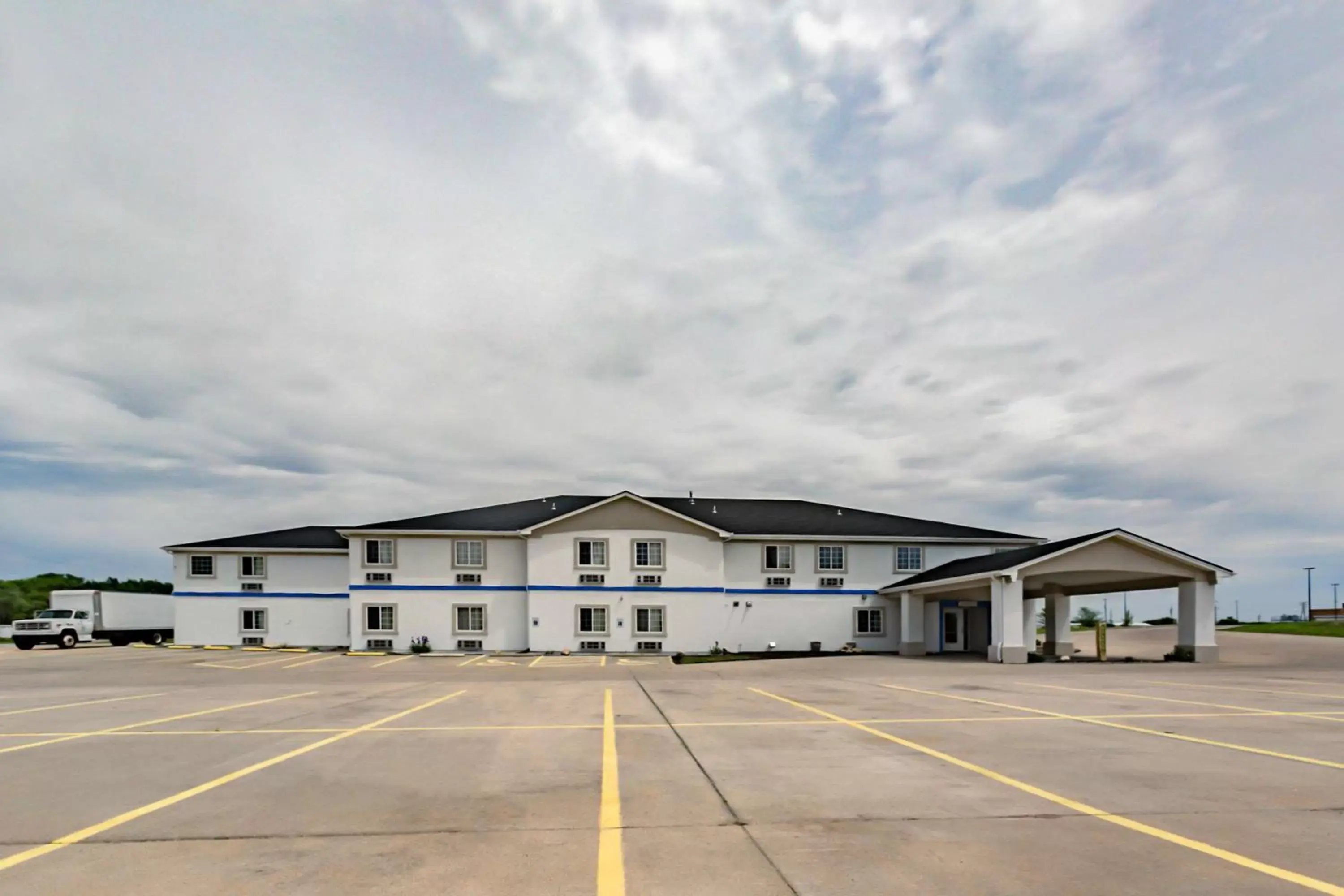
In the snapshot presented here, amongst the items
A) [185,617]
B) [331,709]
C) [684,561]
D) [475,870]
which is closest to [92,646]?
[185,617]

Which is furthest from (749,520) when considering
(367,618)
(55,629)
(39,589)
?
(39,589)

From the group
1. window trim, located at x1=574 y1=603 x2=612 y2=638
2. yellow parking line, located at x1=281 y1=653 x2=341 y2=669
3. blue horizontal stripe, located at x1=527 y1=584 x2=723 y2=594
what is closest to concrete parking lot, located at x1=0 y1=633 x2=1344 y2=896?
yellow parking line, located at x1=281 y1=653 x2=341 y2=669

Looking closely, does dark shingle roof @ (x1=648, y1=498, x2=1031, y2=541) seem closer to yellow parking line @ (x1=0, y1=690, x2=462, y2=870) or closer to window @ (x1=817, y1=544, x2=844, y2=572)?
window @ (x1=817, y1=544, x2=844, y2=572)

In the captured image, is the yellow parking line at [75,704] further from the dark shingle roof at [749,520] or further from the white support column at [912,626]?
the white support column at [912,626]

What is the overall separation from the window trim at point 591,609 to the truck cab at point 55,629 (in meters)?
27.5

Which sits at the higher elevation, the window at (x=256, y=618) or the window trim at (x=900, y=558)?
the window trim at (x=900, y=558)

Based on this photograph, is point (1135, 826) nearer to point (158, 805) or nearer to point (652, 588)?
point (158, 805)

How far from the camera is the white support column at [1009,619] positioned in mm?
27984

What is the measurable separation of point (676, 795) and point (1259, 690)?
18.0 meters

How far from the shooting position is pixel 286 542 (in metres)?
41.8

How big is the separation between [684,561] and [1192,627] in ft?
69.6

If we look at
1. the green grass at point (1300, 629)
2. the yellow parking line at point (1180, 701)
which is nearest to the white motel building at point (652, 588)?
the yellow parking line at point (1180, 701)

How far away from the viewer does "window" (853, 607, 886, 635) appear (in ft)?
127

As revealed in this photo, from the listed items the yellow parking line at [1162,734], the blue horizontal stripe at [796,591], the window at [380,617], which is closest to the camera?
the yellow parking line at [1162,734]
